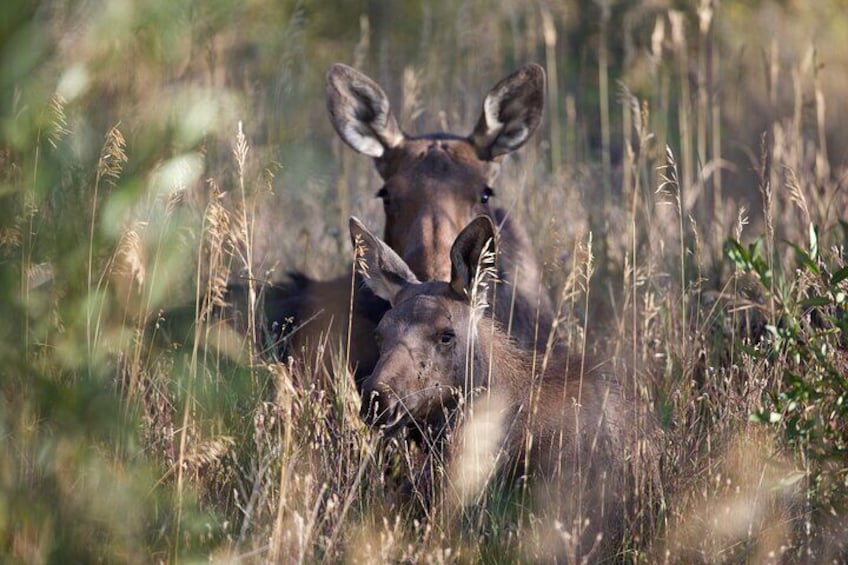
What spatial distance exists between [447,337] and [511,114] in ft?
8.68

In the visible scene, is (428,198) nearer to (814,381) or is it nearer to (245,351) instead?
(245,351)

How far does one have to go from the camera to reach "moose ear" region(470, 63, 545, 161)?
7.57m

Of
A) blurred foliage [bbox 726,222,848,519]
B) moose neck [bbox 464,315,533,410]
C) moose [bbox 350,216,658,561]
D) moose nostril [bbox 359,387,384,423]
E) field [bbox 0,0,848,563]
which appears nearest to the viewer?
field [bbox 0,0,848,563]

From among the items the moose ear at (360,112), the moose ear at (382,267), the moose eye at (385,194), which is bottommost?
the moose ear at (382,267)

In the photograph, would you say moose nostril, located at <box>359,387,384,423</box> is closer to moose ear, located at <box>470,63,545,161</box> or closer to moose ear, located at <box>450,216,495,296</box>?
moose ear, located at <box>450,216,495,296</box>

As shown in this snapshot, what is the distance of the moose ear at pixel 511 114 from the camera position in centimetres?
757

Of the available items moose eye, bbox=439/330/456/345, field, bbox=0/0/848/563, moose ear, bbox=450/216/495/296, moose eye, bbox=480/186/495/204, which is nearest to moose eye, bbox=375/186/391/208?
moose eye, bbox=480/186/495/204

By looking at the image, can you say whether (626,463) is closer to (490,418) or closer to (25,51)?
(490,418)

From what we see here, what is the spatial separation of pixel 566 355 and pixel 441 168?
182 cm

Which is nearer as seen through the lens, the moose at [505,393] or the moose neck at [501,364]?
the moose at [505,393]

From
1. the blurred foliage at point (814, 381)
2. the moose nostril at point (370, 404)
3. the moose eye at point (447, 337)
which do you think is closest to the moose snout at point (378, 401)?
the moose nostril at point (370, 404)

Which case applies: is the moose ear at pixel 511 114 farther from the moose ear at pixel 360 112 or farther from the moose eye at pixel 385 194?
the moose eye at pixel 385 194

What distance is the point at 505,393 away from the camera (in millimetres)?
5641

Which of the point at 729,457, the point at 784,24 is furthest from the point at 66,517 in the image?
the point at 784,24
